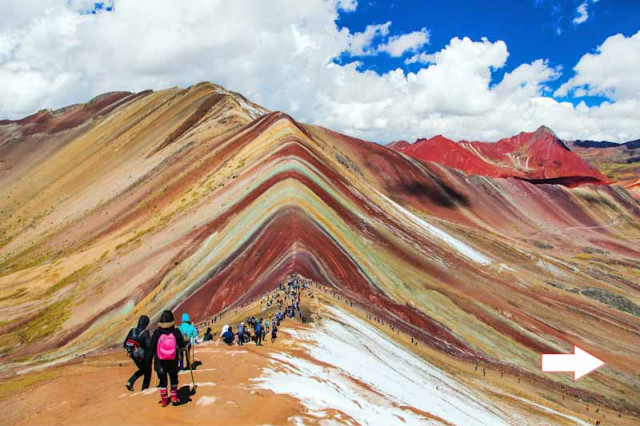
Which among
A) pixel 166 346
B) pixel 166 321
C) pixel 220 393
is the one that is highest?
pixel 166 321

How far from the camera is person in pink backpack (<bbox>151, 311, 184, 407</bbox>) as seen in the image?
9648 millimetres

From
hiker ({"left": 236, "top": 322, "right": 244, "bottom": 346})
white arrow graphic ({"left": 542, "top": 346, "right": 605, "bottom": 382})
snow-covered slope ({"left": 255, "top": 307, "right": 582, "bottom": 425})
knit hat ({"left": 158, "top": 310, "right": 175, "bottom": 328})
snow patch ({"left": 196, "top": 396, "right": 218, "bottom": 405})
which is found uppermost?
knit hat ({"left": 158, "top": 310, "right": 175, "bottom": 328})

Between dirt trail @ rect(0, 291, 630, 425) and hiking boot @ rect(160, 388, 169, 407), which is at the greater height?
hiking boot @ rect(160, 388, 169, 407)

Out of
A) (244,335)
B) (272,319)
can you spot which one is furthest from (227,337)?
(272,319)

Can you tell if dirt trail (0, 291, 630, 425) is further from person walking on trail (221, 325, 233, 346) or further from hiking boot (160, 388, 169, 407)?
person walking on trail (221, 325, 233, 346)

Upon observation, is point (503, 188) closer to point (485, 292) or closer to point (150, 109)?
point (485, 292)

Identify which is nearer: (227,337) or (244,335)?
(227,337)

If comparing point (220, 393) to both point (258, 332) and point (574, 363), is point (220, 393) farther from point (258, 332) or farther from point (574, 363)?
point (574, 363)

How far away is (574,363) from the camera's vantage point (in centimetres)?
4594

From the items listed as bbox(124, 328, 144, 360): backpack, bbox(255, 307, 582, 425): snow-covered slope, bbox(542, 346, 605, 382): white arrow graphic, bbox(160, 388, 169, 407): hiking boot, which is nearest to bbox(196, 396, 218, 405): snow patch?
bbox(160, 388, 169, 407): hiking boot

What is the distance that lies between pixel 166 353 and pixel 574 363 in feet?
156

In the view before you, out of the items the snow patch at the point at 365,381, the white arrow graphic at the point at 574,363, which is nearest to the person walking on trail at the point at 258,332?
the snow patch at the point at 365,381

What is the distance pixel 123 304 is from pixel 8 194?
302 ft

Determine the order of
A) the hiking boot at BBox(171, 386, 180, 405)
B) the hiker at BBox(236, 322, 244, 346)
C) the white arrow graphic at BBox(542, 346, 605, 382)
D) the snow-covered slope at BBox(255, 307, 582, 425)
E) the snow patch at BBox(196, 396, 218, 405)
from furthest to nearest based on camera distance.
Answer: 1. the white arrow graphic at BBox(542, 346, 605, 382)
2. the hiker at BBox(236, 322, 244, 346)
3. the snow-covered slope at BBox(255, 307, 582, 425)
4. the snow patch at BBox(196, 396, 218, 405)
5. the hiking boot at BBox(171, 386, 180, 405)
